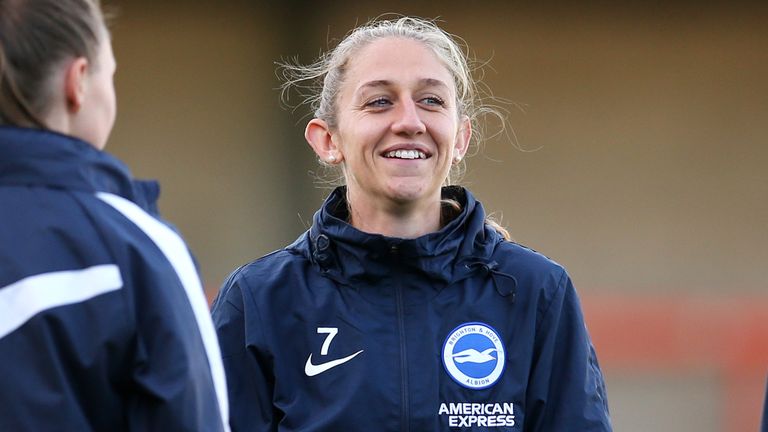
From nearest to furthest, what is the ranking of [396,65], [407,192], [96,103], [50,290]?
[50,290], [96,103], [407,192], [396,65]

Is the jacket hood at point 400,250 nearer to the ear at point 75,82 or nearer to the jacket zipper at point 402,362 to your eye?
the jacket zipper at point 402,362

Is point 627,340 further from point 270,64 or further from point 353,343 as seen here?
point 353,343

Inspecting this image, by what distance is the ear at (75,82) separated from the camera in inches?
67.9

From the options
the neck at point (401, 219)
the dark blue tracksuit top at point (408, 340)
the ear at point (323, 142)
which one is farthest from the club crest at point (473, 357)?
the ear at point (323, 142)

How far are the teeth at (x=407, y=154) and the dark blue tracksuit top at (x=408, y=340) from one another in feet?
0.46

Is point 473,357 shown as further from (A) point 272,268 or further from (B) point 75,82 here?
(B) point 75,82

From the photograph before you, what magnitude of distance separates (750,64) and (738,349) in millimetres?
1336

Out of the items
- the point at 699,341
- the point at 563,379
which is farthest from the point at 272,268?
the point at 699,341

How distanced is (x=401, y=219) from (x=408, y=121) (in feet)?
0.64

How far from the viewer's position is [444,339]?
7.84 ft

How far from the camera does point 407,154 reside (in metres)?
2.49

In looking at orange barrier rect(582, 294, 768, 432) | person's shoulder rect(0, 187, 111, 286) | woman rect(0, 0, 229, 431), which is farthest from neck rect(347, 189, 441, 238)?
orange barrier rect(582, 294, 768, 432)

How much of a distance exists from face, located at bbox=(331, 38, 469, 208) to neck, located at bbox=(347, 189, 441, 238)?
0.03 ft

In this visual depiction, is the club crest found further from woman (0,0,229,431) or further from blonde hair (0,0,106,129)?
blonde hair (0,0,106,129)
